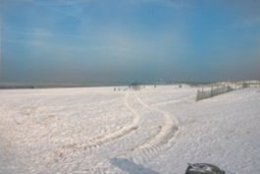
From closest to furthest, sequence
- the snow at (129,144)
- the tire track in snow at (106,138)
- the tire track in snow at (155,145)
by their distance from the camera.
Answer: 1. the snow at (129,144)
2. the tire track in snow at (155,145)
3. the tire track in snow at (106,138)

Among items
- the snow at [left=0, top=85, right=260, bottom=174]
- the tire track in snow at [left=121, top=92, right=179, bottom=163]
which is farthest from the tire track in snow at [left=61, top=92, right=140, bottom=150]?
the tire track in snow at [left=121, top=92, right=179, bottom=163]

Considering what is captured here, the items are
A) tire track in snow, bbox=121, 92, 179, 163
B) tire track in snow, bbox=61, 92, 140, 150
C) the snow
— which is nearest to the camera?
the snow

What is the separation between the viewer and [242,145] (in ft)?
53.1

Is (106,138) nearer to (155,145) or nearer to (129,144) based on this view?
(129,144)

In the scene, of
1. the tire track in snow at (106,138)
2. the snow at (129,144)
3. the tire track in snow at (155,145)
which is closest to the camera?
the snow at (129,144)

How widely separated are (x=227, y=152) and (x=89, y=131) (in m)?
8.02

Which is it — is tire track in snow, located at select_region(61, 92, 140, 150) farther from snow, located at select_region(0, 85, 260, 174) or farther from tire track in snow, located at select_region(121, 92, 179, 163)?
tire track in snow, located at select_region(121, 92, 179, 163)

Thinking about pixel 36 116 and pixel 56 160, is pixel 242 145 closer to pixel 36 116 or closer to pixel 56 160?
pixel 56 160

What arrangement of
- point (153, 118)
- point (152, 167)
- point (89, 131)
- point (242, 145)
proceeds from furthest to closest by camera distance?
point (153, 118)
point (89, 131)
point (242, 145)
point (152, 167)

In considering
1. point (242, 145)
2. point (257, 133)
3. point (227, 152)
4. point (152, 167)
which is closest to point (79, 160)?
point (152, 167)

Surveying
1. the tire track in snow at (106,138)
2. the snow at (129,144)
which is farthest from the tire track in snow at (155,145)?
the tire track in snow at (106,138)

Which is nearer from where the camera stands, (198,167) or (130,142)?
(198,167)

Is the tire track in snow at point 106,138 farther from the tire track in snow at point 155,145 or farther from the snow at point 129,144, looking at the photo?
the tire track in snow at point 155,145

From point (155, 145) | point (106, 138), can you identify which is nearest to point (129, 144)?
point (155, 145)
